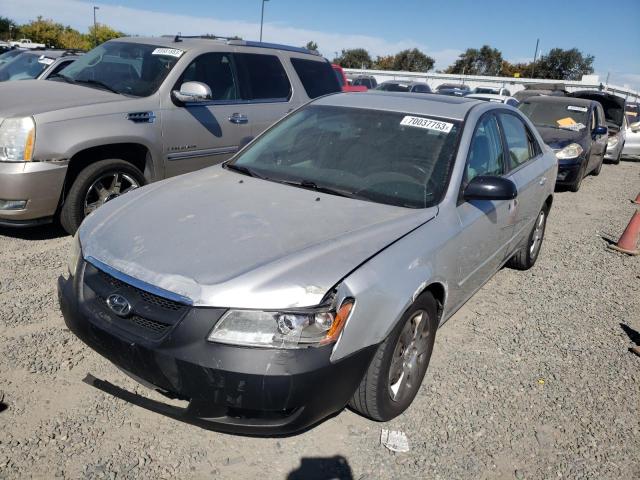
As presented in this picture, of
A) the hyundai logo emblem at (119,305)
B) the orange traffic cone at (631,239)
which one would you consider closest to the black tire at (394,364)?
the hyundai logo emblem at (119,305)

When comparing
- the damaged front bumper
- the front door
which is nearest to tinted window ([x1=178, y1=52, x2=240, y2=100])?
the front door

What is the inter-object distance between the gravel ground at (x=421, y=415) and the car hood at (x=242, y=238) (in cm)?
84

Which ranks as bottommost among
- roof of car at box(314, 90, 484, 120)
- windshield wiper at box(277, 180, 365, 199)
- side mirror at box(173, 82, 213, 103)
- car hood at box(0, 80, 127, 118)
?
windshield wiper at box(277, 180, 365, 199)

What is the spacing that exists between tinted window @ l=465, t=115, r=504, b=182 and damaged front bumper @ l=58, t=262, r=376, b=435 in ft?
5.42

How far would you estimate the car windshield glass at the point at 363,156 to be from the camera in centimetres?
329

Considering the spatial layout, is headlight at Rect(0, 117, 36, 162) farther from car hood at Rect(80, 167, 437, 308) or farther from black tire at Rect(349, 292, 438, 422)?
black tire at Rect(349, 292, 438, 422)

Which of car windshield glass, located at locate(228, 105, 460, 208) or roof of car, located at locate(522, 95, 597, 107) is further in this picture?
roof of car, located at locate(522, 95, 597, 107)

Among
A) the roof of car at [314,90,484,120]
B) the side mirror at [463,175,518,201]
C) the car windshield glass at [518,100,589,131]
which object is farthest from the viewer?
the car windshield glass at [518,100,589,131]

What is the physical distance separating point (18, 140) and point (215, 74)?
2249 mm

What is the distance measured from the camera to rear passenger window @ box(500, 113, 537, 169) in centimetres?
438

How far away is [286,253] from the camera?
2504mm

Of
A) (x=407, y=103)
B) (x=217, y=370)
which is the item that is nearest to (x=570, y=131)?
(x=407, y=103)

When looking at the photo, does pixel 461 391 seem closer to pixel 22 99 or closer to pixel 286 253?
pixel 286 253

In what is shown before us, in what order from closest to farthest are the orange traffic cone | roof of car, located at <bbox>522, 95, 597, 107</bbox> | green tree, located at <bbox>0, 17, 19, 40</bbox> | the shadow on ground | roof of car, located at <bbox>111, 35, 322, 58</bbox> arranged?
1. the shadow on ground
2. roof of car, located at <bbox>111, 35, 322, 58</bbox>
3. the orange traffic cone
4. roof of car, located at <bbox>522, 95, 597, 107</bbox>
5. green tree, located at <bbox>0, 17, 19, 40</bbox>
